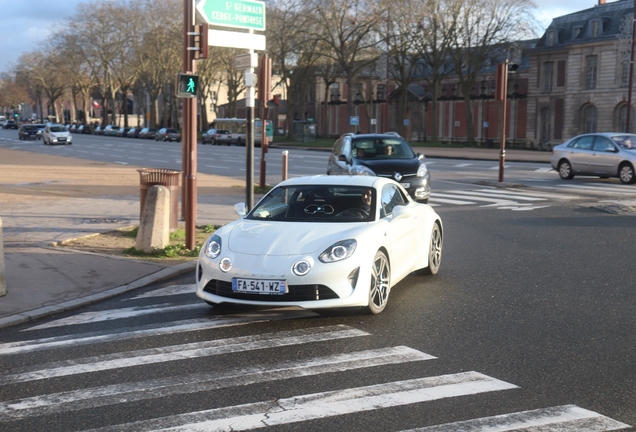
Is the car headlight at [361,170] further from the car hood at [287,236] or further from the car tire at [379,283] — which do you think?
the car tire at [379,283]

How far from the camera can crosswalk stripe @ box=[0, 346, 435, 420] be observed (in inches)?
205

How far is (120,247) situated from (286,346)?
5.80m

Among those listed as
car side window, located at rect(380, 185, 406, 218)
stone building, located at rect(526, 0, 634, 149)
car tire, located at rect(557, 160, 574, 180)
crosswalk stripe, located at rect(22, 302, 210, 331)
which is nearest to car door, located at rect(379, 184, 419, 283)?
car side window, located at rect(380, 185, 406, 218)

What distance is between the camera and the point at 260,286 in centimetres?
718

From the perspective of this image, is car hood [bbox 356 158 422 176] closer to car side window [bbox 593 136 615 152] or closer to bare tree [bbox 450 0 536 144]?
car side window [bbox 593 136 615 152]

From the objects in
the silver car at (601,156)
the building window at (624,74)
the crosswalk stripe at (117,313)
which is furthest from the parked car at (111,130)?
the crosswalk stripe at (117,313)

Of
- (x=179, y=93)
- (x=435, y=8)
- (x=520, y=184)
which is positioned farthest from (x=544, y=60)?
(x=179, y=93)

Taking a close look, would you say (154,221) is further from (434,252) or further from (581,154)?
(581,154)

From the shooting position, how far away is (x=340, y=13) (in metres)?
61.0

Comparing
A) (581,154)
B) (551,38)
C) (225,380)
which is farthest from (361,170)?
(551,38)

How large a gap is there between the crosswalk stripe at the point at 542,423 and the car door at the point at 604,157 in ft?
68.1

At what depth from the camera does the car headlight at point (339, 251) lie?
730 cm

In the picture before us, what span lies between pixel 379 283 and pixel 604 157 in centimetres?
1879

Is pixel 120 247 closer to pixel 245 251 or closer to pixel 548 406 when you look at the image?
pixel 245 251
